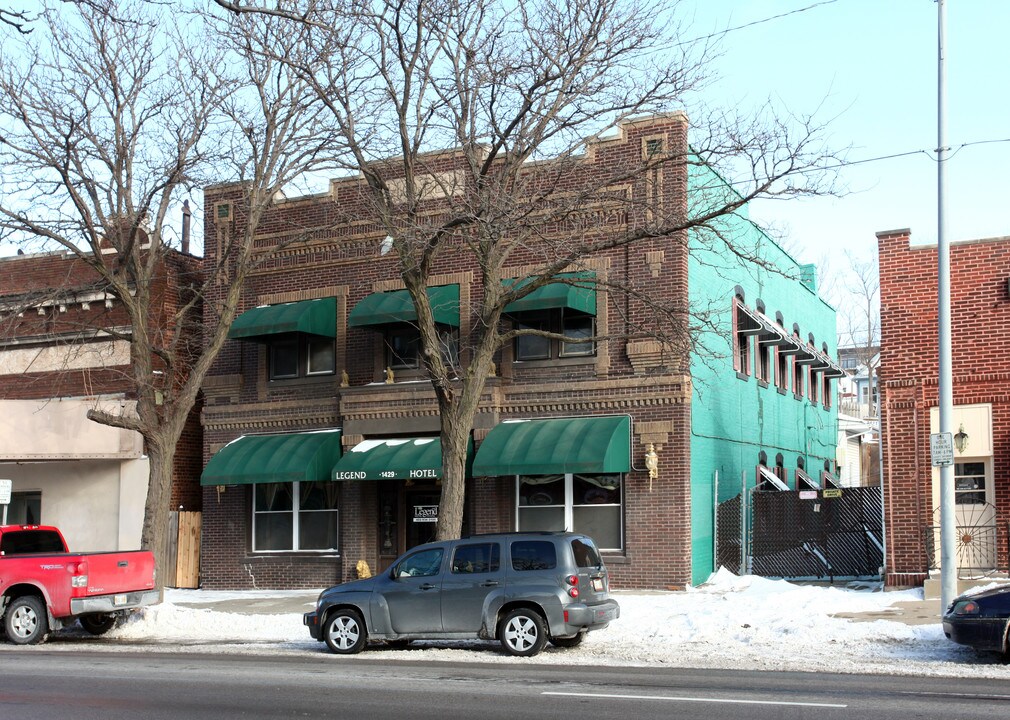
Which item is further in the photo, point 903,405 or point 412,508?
point 412,508

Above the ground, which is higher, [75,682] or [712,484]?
[712,484]

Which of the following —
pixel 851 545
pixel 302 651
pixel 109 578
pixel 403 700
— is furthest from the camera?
pixel 851 545

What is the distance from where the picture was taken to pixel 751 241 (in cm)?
2744

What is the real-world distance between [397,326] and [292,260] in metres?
3.47

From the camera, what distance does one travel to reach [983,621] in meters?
12.4

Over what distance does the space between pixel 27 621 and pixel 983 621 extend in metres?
13.8

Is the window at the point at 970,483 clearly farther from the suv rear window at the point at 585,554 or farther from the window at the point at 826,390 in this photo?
the window at the point at 826,390

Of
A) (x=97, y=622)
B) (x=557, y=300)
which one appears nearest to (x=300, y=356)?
(x=557, y=300)

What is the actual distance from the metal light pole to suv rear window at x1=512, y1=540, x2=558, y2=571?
5.46 m

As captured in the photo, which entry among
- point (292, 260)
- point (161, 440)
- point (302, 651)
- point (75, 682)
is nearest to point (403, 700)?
point (75, 682)

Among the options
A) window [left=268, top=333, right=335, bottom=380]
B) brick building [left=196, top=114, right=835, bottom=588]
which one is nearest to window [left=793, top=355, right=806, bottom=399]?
brick building [left=196, top=114, right=835, bottom=588]

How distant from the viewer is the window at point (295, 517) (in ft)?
81.1

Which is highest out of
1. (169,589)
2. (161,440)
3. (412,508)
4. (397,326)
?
(397,326)

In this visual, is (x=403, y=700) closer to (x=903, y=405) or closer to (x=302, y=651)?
(x=302, y=651)
